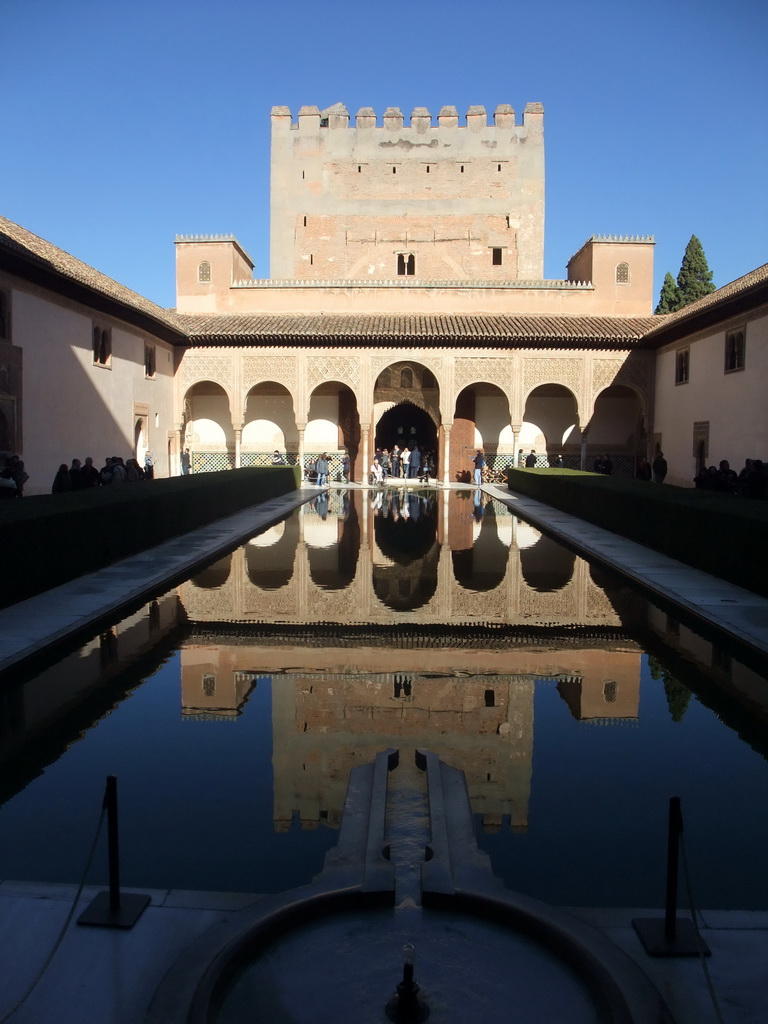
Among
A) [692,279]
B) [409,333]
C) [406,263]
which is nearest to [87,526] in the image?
[409,333]

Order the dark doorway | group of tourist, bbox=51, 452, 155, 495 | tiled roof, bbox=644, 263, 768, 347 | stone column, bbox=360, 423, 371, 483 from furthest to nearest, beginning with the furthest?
the dark doorway < stone column, bbox=360, 423, 371, 483 < tiled roof, bbox=644, 263, 768, 347 < group of tourist, bbox=51, 452, 155, 495

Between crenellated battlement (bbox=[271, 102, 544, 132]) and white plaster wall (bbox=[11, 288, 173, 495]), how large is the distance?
14.3 m

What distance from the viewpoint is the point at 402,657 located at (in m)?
6.00

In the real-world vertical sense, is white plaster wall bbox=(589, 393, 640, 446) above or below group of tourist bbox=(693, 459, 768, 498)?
above

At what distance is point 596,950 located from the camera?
2449 mm

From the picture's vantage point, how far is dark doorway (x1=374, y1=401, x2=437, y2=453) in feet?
95.8

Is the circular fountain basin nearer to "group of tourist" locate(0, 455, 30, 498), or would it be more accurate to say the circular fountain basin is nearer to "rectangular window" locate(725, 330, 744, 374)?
"group of tourist" locate(0, 455, 30, 498)

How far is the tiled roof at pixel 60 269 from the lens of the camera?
14781 mm

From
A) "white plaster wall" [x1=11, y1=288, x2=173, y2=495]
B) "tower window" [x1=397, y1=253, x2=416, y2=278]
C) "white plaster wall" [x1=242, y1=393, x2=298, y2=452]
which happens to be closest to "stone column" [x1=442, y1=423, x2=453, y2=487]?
"white plaster wall" [x1=242, y1=393, x2=298, y2=452]

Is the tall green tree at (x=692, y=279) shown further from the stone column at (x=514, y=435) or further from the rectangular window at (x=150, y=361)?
the rectangular window at (x=150, y=361)

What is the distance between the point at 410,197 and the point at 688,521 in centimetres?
2525

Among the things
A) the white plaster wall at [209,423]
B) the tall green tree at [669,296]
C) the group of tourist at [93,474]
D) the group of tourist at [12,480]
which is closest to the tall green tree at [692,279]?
the tall green tree at [669,296]

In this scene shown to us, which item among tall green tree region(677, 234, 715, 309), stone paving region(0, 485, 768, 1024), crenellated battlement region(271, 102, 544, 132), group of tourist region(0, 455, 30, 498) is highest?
crenellated battlement region(271, 102, 544, 132)

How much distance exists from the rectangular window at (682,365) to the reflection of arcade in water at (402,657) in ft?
43.5
